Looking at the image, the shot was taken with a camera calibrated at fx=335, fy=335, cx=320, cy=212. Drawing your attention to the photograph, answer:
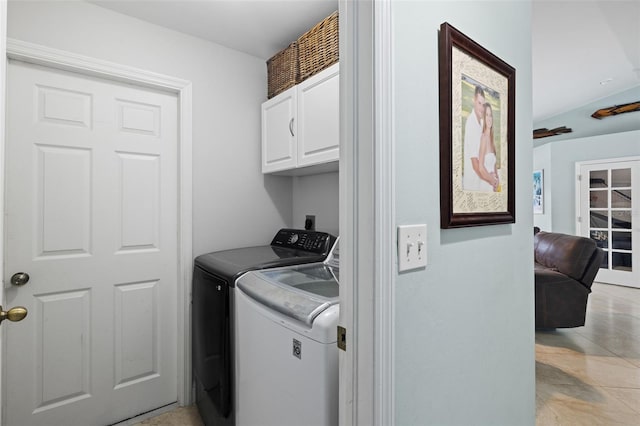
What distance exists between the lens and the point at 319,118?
6.03 feet

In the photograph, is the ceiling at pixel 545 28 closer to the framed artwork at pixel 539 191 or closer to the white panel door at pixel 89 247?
the white panel door at pixel 89 247

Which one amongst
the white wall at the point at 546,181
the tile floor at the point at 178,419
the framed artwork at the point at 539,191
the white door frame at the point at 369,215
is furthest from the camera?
the framed artwork at the point at 539,191

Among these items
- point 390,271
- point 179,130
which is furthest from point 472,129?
point 179,130

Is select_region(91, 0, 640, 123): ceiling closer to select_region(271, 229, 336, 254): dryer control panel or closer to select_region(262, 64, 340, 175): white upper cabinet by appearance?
select_region(262, 64, 340, 175): white upper cabinet

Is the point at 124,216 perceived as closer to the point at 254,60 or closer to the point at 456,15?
the point at 254,60

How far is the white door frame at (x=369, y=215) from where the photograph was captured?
735mm

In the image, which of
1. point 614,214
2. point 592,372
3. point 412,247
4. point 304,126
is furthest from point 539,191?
point 412,247

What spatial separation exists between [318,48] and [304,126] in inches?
16.5

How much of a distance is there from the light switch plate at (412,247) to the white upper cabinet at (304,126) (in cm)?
89

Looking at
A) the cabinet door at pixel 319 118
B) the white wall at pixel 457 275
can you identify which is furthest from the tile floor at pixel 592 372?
the cabinet door at pixel 319 118

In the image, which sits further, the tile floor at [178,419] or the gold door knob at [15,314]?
the tile floor at [178,419]

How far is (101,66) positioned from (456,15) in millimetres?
1771

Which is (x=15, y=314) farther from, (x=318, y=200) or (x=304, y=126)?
(x=318, y=200)

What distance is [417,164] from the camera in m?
0.84
